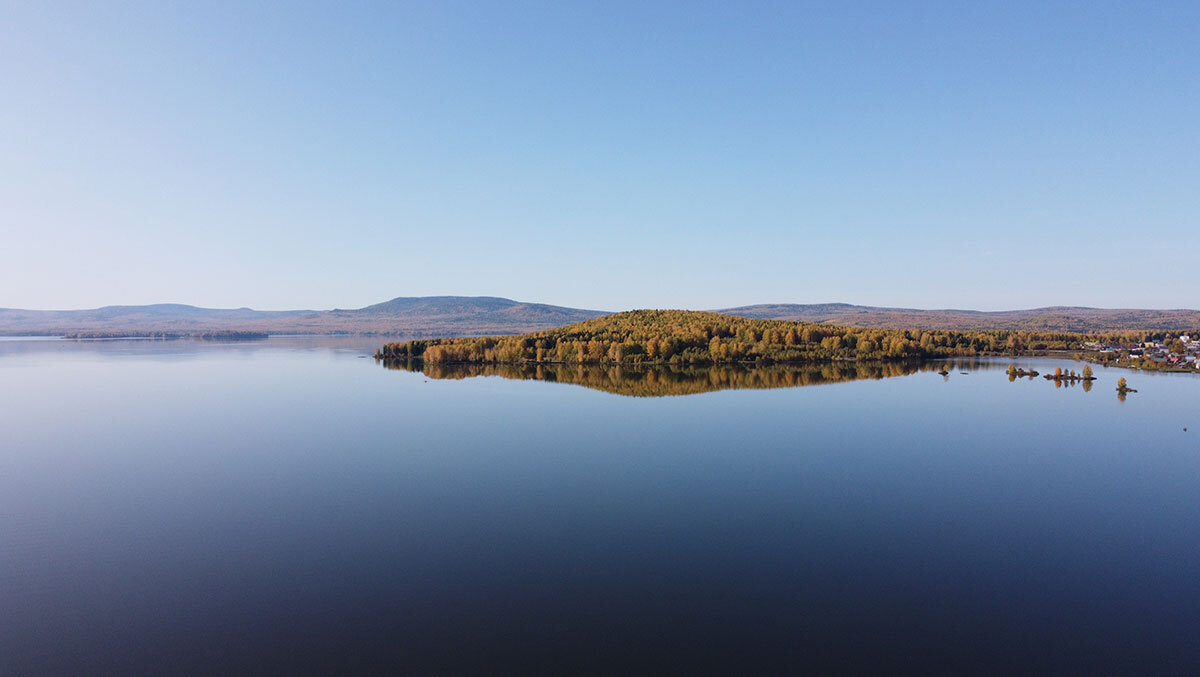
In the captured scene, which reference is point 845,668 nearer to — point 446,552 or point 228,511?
point 446,552

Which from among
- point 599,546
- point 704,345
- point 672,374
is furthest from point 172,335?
point 599,546

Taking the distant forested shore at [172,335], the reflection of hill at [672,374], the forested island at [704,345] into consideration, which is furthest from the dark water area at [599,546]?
the distant forested shore at [172,335]

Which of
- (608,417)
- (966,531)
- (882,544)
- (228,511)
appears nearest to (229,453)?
(228,511)

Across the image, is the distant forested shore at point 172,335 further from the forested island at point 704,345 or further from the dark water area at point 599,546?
the dark water area at point 599,546

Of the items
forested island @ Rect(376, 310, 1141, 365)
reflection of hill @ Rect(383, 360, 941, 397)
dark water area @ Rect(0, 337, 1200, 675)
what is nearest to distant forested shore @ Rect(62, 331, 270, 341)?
forested island @ Rect(376, 310, 1141, 365)

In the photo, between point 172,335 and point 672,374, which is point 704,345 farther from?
point 172,335
